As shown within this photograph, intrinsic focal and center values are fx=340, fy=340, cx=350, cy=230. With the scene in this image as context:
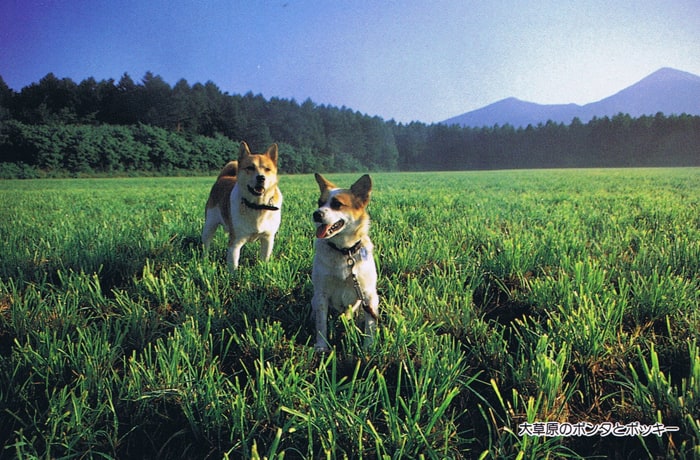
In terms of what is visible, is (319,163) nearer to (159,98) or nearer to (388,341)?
(388,341)

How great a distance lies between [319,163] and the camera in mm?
9836

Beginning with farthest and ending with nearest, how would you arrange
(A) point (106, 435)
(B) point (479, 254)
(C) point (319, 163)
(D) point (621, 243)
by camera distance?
(C) point (319, 163) → (D) point (621, 243) → (B) point (479, 254) → (A) point (106, 435)

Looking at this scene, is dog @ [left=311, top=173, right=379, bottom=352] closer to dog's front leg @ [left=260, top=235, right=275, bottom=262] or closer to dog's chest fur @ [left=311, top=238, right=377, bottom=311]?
dog's chest fur @ [left=311, top=238, right=377, bottom=311]

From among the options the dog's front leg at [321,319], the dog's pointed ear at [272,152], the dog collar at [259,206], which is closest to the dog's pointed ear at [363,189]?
the dog's front leg at [321,319]

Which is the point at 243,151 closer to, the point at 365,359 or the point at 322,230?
the point at 322,230

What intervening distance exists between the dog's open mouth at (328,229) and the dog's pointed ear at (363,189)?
31cm

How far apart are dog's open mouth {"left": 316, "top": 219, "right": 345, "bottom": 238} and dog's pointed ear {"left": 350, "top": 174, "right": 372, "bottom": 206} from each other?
0.31m

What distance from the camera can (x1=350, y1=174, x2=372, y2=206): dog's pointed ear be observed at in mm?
2469

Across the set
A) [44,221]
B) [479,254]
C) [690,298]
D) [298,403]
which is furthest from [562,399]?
[44,221]

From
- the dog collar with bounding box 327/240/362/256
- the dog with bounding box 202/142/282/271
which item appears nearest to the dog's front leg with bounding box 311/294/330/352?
the dog collar with bounding box 327/240/362/256

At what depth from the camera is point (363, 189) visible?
2.51 meters

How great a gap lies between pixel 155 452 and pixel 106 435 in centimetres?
20

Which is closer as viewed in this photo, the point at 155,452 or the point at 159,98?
the point at 155,452

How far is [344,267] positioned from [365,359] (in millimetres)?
613
